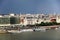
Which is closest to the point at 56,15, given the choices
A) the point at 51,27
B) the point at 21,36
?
the point at 51,27

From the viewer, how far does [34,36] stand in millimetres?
8070

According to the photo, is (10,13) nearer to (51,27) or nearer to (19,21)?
(19,21)

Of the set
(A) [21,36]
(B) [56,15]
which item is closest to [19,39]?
(A) [21,36]

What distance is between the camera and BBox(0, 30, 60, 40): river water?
25.8 ft

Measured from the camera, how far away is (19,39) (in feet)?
25.6

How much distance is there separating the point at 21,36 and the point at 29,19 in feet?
1.14

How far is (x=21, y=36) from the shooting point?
795cm

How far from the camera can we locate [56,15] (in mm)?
7727

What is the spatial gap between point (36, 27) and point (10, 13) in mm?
536

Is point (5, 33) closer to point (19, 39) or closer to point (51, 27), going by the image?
point (19, 39)

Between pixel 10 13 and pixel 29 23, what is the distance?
1.28ft

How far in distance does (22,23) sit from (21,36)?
0.30m

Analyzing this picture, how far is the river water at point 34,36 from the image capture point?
25.8 ft

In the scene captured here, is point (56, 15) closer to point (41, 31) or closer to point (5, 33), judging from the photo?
point (41, 31)
